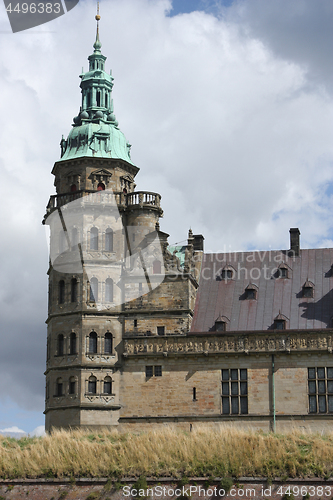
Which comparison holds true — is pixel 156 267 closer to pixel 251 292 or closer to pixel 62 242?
pixel 62 242

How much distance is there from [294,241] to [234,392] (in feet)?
40.7

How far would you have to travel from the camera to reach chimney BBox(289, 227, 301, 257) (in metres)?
61.4

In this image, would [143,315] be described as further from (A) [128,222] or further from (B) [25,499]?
(B) [25,499]

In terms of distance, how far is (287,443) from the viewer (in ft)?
127

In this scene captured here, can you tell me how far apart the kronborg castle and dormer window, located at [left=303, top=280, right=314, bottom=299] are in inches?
2.7

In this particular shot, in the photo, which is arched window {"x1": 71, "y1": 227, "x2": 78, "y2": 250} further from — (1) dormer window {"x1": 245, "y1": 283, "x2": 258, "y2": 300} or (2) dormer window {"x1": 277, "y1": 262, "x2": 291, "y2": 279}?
(2) dormer window {"x1": 277, "y1": 262, "x2": 291, "y2": 279}

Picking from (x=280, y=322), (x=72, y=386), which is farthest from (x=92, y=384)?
(x=280, y=322)

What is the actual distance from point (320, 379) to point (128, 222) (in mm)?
15804

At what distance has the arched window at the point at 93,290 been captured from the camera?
57.0 metres

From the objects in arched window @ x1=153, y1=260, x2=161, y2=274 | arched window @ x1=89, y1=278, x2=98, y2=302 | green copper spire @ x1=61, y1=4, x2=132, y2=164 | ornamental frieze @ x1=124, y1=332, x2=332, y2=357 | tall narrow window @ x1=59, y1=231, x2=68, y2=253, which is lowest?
ornamental frieze @ x1=124, y1=332, x2=332, y2=357

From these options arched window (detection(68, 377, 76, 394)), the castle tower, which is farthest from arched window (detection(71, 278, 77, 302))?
arched window (detection(68, 377, 76, 394))

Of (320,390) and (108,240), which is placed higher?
(108,240)

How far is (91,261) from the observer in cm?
5741

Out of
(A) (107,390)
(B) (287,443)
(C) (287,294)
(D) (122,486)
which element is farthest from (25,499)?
(C) (287,294)
